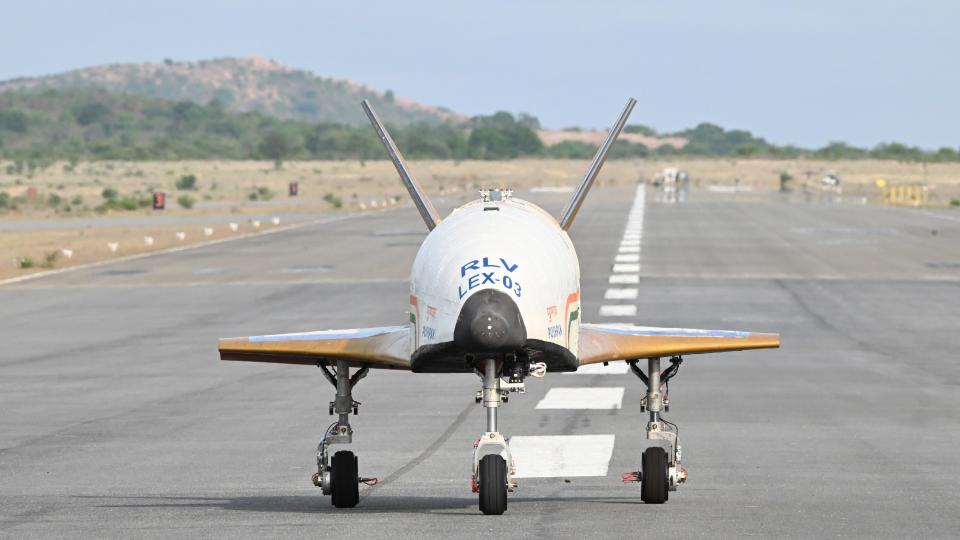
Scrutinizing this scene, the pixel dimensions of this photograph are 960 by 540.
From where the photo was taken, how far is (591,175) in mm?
13953

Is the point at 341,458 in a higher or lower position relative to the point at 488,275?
lower

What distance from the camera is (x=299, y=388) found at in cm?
2269

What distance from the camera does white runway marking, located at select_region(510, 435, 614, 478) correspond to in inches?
587

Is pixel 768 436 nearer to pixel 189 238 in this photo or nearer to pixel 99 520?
pixel 99 520

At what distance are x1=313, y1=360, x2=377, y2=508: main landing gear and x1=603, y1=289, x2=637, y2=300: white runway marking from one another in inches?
884

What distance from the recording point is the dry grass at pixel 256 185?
6250cm

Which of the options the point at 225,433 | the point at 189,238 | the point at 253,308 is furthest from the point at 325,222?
the point at 225,433

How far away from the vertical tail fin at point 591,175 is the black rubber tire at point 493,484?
7.53 feet

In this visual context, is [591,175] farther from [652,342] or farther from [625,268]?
[625,268]

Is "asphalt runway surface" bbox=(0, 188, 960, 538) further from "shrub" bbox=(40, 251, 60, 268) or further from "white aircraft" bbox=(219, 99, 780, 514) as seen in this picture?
"shrub" bbox=(40, 251, 60, 268)

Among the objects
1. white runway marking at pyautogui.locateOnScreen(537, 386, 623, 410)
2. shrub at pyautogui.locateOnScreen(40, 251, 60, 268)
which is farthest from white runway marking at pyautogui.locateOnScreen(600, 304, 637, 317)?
shrub at pyautogui.locateOnScreen(40, 251, 60, 268)

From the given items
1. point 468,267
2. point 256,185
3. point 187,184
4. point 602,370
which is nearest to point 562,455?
point 468,267

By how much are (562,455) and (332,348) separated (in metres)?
3.94

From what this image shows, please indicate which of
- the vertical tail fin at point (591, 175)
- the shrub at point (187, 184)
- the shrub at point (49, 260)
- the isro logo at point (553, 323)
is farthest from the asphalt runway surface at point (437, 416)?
the shrub at point (187, 184)
